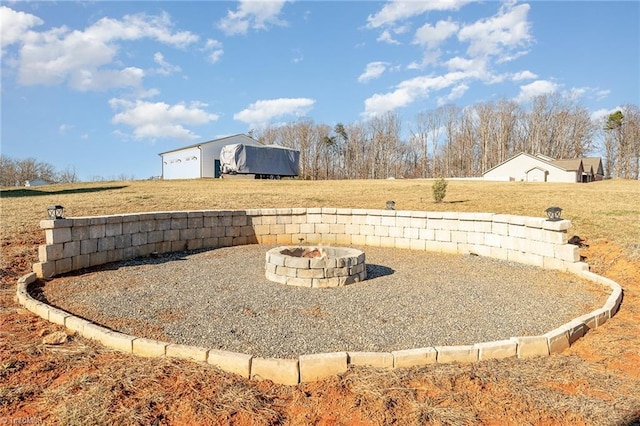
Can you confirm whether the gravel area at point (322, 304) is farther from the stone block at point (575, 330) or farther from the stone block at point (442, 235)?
the stone block at point (442, 235)

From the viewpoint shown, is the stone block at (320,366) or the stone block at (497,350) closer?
the stone block at (320,366)

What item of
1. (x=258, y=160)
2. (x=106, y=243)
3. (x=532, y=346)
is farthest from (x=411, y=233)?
(x=258, y=160)

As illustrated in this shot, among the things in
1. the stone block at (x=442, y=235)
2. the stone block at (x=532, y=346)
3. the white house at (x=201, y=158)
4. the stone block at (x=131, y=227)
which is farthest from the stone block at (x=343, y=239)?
the white house at (x=201, y=158)

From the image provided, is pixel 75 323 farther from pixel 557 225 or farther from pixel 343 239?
pixel 557 225

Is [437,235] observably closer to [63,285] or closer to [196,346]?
[196,346]

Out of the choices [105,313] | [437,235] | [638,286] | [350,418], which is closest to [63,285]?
[105,313]

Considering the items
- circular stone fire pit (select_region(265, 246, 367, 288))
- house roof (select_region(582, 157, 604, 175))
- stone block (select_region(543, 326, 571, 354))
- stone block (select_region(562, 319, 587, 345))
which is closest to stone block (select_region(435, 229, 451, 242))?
circular stone fire pit (select_region(265, 246, 367, 288))

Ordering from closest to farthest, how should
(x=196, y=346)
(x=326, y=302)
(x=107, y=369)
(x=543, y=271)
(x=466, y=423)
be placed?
(x=466, y=423), (x=107, y=369), (x=196, y=346), (x=326, y=302), (x=543, y=271)

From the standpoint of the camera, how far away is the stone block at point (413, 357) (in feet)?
11.7

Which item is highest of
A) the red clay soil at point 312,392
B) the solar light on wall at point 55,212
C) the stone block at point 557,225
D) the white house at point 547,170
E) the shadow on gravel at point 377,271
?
the white house at point 547,170

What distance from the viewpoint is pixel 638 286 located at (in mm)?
6551

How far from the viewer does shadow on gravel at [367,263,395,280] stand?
7308 mm

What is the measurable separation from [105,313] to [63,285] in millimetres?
1872

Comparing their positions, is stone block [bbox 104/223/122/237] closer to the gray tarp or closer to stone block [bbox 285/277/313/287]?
stone block [bbox 285/277/313/287]
